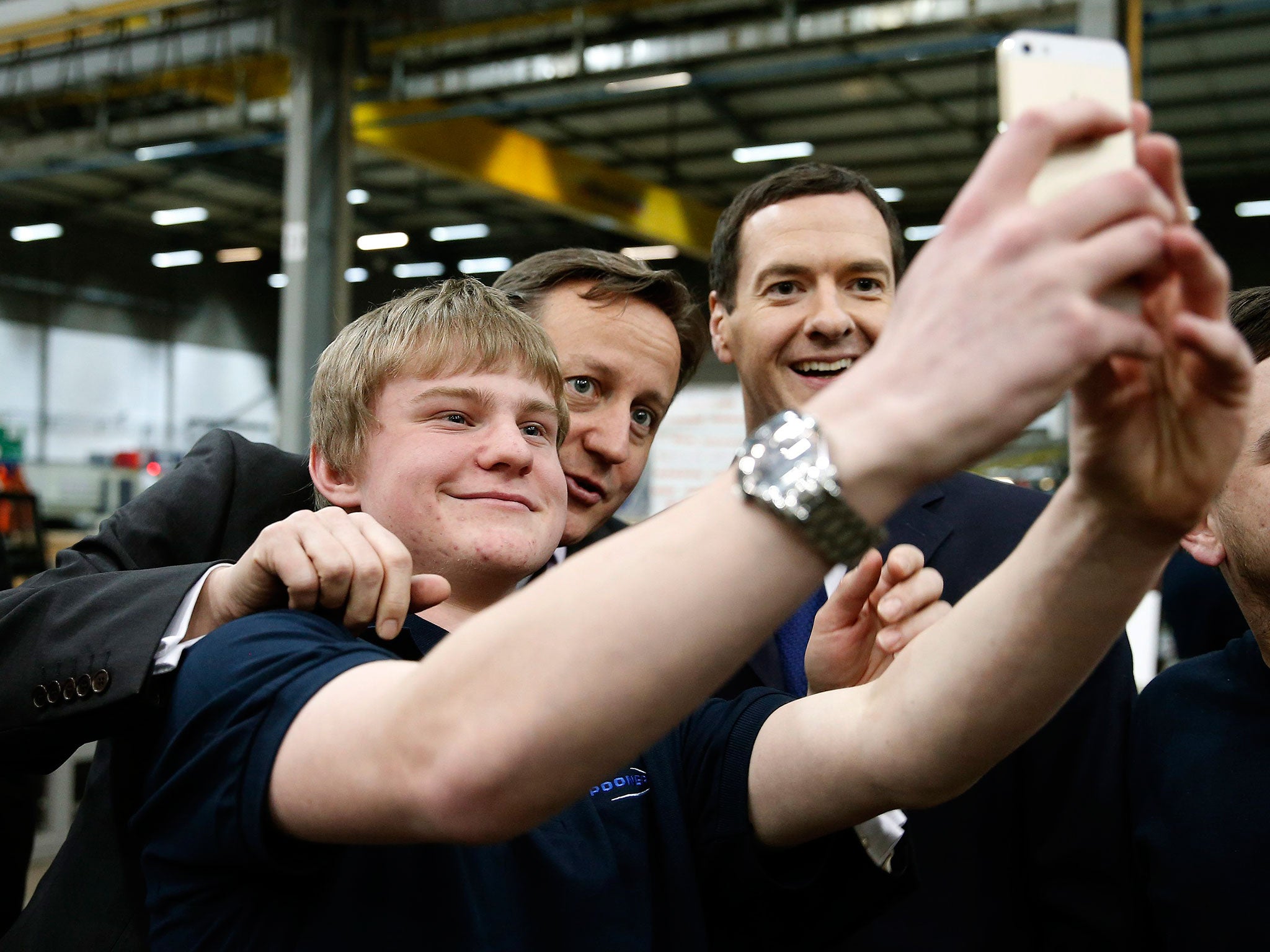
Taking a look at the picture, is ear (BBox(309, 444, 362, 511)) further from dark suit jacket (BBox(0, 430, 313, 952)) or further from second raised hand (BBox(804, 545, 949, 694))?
second raised hand (BBox(804, 545, 949, 694))

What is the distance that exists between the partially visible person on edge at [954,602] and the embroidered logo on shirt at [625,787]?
262 mm

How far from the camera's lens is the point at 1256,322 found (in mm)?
1656

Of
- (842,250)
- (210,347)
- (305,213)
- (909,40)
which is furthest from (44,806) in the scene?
(210,347)

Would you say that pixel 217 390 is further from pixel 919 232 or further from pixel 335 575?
pixel 335 575

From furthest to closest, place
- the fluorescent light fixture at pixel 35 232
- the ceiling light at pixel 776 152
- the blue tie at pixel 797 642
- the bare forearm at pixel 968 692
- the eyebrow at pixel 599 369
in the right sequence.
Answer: the fluorescent light fixture at pixel 35 232
the ceiling light at pixel 776 152
the eyebrow at pixel 599 369
the blue tie at pixel 797 642
the bare forearm at pixel 968 692

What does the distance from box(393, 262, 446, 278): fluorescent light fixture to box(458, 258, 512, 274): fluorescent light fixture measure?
42 cm

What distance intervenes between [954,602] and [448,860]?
1.09 m

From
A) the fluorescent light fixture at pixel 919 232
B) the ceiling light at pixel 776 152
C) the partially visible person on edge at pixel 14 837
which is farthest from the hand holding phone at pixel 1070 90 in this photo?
the fluorescent light fixture at pixel 919 232

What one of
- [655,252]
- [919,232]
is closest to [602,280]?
[919,232]

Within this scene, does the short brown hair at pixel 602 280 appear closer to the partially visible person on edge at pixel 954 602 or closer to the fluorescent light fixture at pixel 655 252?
the partially visible person on edge at pixel 954 602

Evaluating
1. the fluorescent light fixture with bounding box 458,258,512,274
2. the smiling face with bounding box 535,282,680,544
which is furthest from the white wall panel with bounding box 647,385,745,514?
the fluorescent light fixture with bounding box 458,258,512,274

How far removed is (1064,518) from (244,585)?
34.1 inches

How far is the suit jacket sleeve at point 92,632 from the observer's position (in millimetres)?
Answer: 1271

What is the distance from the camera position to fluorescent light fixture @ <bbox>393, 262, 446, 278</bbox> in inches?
814
